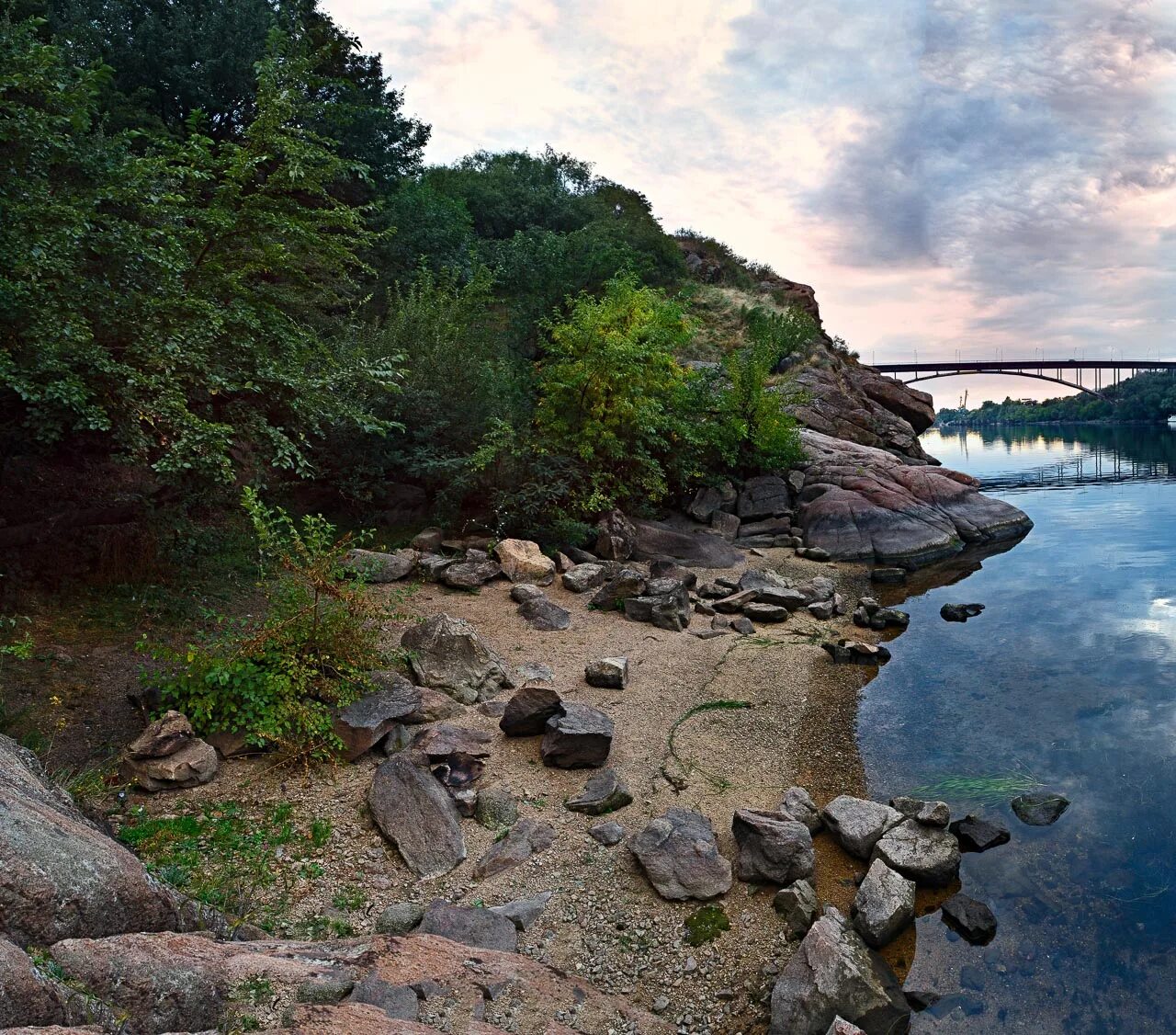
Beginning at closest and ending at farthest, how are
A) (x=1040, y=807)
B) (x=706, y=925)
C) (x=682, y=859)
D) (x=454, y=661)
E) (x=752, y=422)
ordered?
1. (x=706, y=925)
2. (x=682, y=859)
3. (x=1040, y=807)
4. (x=454, y=661)
5. (x=752, y=422)

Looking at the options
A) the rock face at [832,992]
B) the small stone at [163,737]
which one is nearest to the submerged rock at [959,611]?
the rock face at [832,992]

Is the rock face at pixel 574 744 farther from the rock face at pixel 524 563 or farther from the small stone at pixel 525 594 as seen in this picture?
the rock face at pixel 524 563

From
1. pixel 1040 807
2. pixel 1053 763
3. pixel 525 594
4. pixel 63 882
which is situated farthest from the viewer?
pixel 525 594

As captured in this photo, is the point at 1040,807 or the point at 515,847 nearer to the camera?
the point at 515,847

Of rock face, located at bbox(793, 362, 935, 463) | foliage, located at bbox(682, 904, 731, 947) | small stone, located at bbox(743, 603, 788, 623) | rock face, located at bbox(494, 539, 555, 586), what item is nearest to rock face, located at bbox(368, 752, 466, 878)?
foliage, located at bbox(682, 904, 731, 947)

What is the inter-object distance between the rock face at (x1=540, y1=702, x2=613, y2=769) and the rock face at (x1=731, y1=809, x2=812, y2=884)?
1610 millimetres

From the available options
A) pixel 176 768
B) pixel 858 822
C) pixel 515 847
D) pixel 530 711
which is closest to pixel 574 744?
pixel 530 711

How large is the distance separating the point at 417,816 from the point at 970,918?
14.0 feet

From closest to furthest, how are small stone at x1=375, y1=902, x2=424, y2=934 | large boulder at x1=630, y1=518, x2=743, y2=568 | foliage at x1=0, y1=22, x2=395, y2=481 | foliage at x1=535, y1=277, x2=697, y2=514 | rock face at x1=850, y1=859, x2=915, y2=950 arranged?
small stone at x1=375, y1=902, x2=424, y2=934
rock face at x1=850, y1=859, x2=915, y2=950
foliage at x1=0, y1=22, x2=395, y2=481
foliage at x1=535, y1=277, x2=697, y2=514
large boulder at x1=630, y1=518, x2=743, y2=568

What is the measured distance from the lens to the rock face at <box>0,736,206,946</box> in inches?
105

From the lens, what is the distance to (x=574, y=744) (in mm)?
7008

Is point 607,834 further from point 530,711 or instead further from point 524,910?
point 530,711

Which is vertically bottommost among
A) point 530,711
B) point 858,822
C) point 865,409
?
point 858,822

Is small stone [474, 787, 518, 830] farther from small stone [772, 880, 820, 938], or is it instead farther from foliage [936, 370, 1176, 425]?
foliage [936, 370, 1176, 425]
